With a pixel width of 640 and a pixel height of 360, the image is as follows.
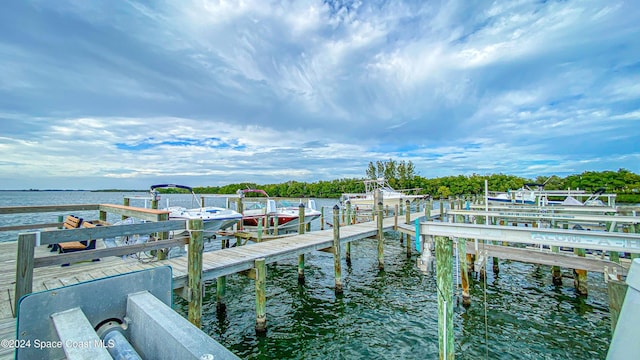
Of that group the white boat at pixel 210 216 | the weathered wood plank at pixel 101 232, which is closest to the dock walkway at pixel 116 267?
the weathered wood plank at pixel 101 232

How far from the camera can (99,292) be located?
61.1 inches

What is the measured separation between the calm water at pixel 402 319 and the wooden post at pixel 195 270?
1.58 meters

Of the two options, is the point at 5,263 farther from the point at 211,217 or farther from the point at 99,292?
the point at 99,292

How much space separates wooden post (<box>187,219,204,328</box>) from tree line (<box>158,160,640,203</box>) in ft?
99.0

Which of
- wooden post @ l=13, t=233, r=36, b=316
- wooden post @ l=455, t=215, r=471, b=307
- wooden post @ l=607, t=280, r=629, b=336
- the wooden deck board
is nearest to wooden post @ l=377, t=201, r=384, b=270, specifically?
the wooden deck board

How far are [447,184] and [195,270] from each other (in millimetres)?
72195

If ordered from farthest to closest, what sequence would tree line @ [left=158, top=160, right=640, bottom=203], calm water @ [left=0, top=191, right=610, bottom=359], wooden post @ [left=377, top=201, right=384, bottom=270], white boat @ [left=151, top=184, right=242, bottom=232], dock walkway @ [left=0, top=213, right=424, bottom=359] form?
tree line @ [left=158, top=160, right=640, bottom=203], wooden post @ [left=377, top=201, right=384, bottom=270], white boat @ [left=151, top=184, right=242, bottom=232], calm water @ [left=0, top=191, right=610, bottom=359], dock walkway @ [left=0, top=213, right=424, bottom=359]

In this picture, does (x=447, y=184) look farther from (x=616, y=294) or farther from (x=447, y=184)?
(x=616, y=294)

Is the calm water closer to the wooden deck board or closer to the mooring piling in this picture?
the mooring piling

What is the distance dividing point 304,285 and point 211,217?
4485 millimetres

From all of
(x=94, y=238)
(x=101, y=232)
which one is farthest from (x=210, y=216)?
(x=94, y=238)

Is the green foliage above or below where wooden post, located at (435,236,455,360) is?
above

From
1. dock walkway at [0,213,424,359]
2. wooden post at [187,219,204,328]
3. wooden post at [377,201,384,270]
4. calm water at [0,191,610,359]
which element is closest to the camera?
dock walkway at [0,213,424,359]

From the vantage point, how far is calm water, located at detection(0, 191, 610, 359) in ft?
20.9
